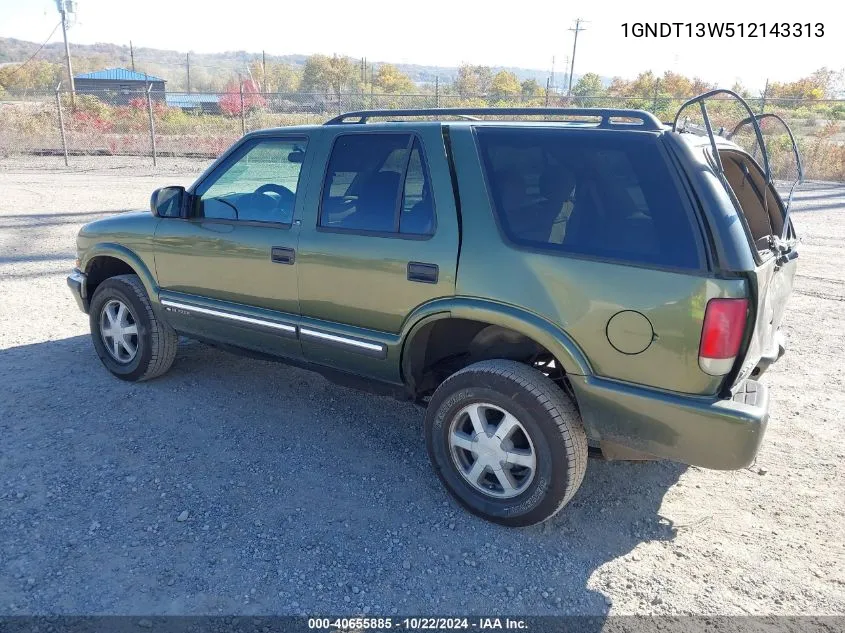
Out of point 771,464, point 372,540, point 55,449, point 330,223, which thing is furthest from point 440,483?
point 55,449

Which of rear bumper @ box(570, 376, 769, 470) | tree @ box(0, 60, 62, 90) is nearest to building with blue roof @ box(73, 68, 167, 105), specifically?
Result: tree @ box(0, 60, 62, 90)

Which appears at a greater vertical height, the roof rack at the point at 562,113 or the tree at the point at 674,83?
the tree at the point at 674,83

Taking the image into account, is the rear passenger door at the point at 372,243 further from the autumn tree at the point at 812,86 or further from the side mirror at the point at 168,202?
the autumn tree at the point at 812,86

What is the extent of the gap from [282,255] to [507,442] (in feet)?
5.64

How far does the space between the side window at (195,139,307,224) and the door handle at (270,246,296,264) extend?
0.17 metres

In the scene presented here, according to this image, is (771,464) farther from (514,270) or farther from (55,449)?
(55,449)

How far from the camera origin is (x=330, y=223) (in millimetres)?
3756

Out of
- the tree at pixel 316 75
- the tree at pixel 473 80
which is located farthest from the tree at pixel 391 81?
the tree at pixel 316 75

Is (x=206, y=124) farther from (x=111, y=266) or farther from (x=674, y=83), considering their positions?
(x=674, y=83)

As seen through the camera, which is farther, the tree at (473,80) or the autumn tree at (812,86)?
the tree at (473,80)

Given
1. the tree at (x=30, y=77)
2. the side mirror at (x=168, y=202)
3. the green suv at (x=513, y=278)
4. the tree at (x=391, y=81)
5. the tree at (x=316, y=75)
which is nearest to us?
the green suv at (x=513, y=278)

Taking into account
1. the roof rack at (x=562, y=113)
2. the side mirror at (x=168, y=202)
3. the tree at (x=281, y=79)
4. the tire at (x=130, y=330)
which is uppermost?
the tree at (x=281, y=79)

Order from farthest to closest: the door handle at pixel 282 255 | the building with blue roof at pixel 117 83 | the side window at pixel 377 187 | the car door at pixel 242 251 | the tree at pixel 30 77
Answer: the tree at pixel 30 77 < the building with blue roof at pixel 117 83 < the car door at pixel 242 251 < the door handle at pixel 282 255 < the side window at pixel 377 187

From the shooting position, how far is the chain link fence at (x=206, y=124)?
19391 millimetres
